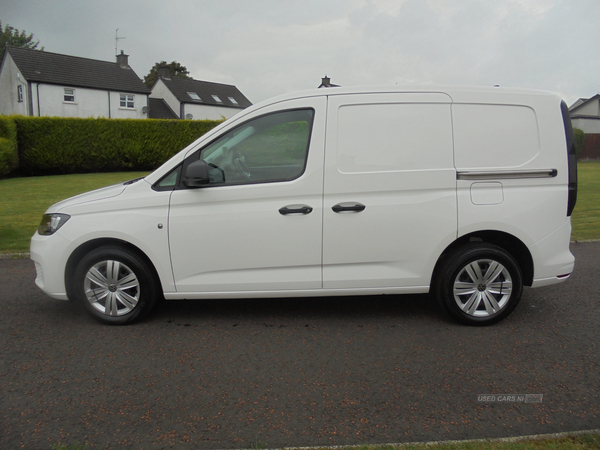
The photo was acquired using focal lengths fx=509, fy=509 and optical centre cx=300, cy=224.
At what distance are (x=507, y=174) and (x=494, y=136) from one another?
35 centimetres

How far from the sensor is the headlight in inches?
180

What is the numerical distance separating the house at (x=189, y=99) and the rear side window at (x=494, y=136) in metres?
43.8

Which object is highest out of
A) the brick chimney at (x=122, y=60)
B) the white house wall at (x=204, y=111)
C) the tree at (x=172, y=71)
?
the tree at (x=172, y=71)

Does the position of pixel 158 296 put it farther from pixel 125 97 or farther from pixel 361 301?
pixel 125 97

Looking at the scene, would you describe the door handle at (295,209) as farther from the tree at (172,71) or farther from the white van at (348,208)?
the tree at (172,71)

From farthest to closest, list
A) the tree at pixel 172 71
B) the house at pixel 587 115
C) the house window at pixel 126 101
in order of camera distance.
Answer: the tree at pixel 172 71 < the house at pixel 587 115 < the house window at pixel 126 101

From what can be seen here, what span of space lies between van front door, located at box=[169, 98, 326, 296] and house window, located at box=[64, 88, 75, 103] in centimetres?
3770

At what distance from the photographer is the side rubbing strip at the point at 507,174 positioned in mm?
4410

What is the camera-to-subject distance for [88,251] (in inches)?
182

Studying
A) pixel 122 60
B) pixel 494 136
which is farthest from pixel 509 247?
pixel 122 60

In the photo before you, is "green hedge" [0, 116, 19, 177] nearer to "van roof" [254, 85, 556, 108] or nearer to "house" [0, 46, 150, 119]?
"house" [0, 46, 150, 119]

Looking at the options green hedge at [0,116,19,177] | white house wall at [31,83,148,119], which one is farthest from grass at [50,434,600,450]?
white house wall at [31,83,148,119]

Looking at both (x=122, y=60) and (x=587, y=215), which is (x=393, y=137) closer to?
(x=587, y=215)

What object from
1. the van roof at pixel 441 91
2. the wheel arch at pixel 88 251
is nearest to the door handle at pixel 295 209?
the van roof at pixel 441 91
